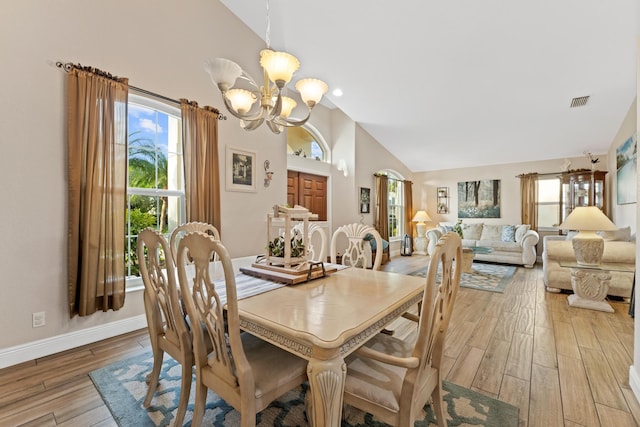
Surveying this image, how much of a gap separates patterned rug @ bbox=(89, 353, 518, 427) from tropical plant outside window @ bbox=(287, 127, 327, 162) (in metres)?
4.12

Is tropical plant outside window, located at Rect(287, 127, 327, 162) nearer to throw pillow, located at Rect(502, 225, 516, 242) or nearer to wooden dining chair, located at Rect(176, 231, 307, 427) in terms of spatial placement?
wooden dining chair, located at Rect(176, 231, 307, 427)

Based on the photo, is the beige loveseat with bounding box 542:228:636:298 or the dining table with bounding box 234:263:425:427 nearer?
the dining table with bounding box 234:263:425:427

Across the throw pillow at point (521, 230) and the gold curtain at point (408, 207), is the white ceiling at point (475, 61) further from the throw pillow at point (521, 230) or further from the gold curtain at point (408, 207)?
the gold curtain at point (408, 207)

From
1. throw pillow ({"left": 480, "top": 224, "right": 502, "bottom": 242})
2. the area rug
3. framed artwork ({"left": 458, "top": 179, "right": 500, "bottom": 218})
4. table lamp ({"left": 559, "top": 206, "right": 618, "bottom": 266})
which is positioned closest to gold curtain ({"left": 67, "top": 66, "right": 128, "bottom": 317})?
the area rug

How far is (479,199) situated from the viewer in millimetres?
7160

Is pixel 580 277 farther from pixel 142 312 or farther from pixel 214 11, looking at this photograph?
pixel 214 11

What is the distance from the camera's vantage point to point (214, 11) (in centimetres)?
348

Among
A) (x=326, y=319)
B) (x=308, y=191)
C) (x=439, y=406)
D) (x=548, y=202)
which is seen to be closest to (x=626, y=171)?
(x=548, y=202)

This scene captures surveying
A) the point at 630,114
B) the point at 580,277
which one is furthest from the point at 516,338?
the point at 630,114

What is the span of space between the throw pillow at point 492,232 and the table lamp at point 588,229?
307cm

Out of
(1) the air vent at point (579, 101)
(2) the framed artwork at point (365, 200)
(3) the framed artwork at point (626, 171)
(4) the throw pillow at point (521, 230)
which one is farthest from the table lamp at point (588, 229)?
(2) the framed artwork at point (365, 200)

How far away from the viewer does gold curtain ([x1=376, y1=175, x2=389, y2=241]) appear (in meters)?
6.60

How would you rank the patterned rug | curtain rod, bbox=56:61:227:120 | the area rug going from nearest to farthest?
the patterned rug
curtain rod, bbox=56:61:227:120
the area rug

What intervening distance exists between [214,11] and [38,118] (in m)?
2.36
